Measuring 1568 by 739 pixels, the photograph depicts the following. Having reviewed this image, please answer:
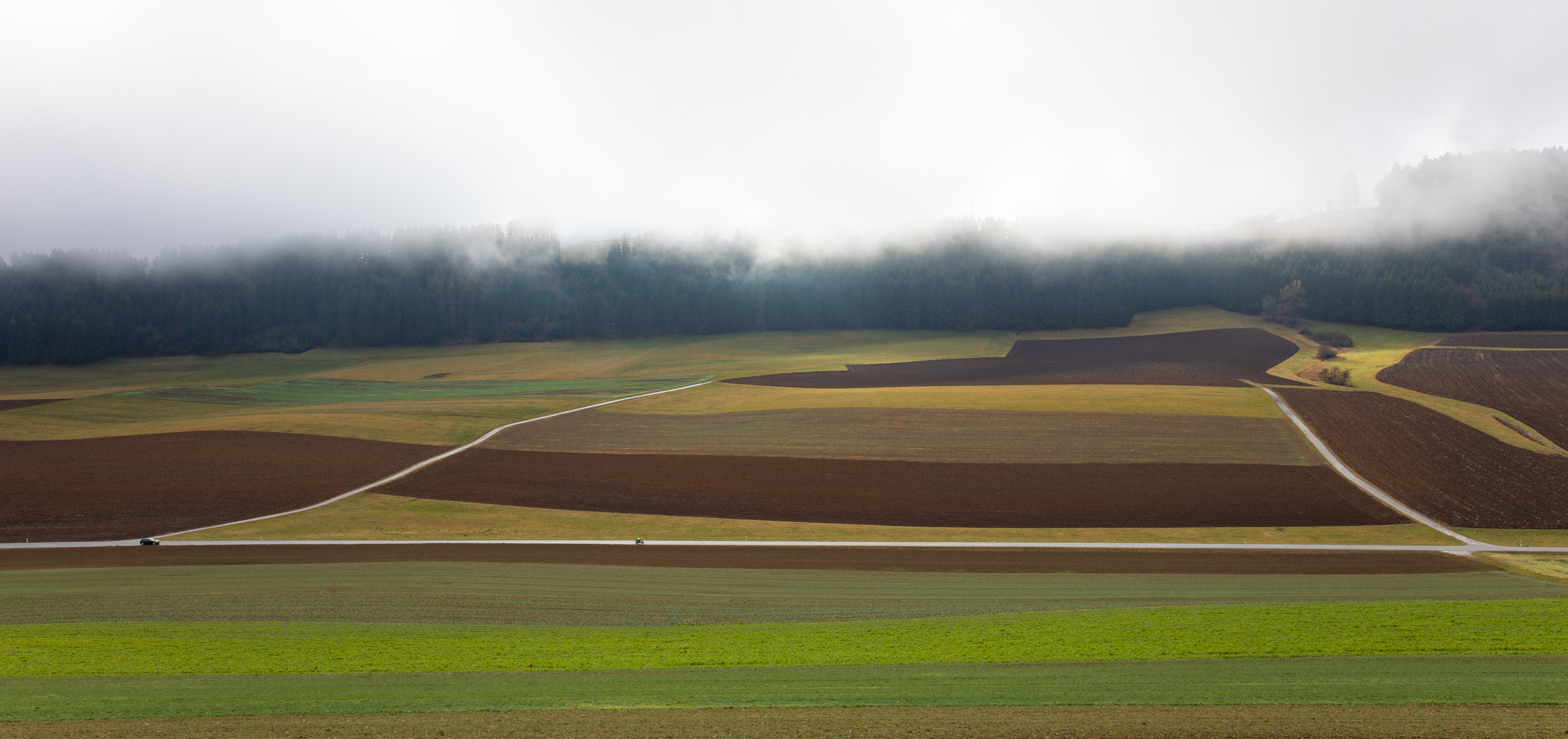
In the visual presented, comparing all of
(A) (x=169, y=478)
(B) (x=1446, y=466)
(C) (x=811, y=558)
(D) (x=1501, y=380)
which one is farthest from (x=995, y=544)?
(D) (x=1501, y=380)

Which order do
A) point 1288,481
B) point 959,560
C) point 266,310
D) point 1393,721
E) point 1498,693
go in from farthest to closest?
point 266,310 < point 1288,481 < point 959,560 < point 1498,693 < point 1393,721

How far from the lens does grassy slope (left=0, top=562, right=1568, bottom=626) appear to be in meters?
18.6

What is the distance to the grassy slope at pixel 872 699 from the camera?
10562 mm

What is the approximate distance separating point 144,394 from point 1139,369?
8895cm

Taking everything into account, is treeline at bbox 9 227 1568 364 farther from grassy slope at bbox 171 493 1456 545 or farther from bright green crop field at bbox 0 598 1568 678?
bright green crop field at bbox 0 598 1568 678

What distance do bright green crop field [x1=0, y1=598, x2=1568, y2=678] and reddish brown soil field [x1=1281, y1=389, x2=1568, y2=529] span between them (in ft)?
55.1

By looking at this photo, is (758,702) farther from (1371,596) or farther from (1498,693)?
(1371,596)

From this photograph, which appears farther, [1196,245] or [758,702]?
[1196,245]

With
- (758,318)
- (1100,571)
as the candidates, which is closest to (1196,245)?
(758,318)

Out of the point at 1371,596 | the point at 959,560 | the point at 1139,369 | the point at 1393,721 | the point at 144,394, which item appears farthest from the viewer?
the point at 1139,369

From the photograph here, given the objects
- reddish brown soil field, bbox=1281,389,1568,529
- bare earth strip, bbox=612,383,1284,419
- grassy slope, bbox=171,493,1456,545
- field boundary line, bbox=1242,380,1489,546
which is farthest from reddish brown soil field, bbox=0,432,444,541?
reddish brown soil field, bbox=1281,389,1568,529

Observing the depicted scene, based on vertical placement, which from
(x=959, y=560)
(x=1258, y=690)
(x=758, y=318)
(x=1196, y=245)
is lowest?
(x=959, y=560)

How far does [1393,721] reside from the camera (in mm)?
10508

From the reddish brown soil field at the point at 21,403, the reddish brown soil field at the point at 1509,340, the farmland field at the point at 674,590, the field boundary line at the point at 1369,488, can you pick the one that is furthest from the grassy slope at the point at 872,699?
the reddish brown soil field at the point at 1509,340
